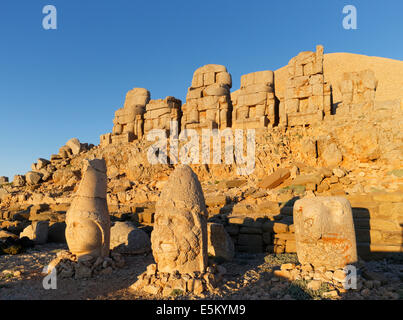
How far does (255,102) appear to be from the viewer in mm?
17172

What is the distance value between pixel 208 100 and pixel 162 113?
375 cm

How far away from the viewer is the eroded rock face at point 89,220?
5898 millimetres

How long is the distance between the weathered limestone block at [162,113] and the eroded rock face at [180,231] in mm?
15260

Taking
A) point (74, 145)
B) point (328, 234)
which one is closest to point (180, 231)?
point (328, 234)

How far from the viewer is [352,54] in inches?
2591

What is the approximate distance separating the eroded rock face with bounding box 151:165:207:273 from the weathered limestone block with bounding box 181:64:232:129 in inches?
500

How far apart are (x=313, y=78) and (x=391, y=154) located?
6300 mm

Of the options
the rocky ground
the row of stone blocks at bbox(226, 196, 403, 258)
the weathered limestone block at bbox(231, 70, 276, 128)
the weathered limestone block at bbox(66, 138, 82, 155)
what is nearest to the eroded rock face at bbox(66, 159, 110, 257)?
the rocky ground

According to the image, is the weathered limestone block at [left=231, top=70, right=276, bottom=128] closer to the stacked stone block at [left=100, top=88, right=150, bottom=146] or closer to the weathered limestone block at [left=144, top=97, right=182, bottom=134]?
the weathered limestone block at [left=144, top=97, right=182, bottom=134]

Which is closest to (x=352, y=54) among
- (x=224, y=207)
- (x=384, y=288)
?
(x=224, y=207)

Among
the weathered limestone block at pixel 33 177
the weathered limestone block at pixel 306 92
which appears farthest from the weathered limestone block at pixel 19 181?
the weathered limestone block at pixel 306 92

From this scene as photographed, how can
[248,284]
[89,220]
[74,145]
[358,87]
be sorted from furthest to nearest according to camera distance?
1. [74,145]
2. [358,87]
3. [89,220]
4. [248,284]

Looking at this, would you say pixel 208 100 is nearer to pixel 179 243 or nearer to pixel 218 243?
pixel 218 243
